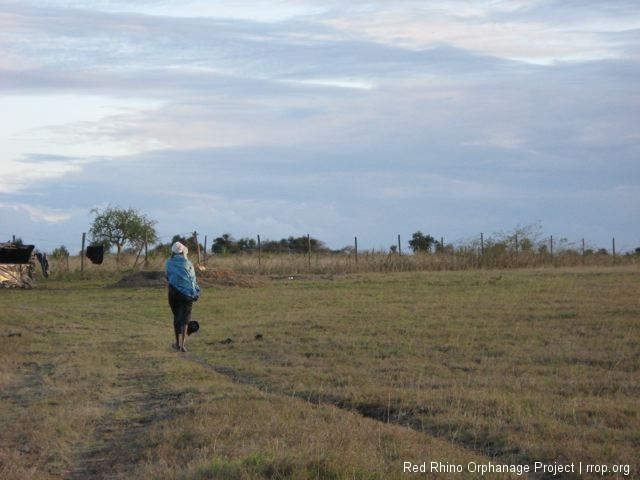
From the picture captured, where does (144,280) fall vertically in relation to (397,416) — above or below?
above

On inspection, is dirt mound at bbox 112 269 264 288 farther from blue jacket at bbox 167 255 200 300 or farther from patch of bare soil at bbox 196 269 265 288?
blue jacket at bbox 167 255 200 300

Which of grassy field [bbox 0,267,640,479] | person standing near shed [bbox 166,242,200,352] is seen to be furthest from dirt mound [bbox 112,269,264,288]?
person standing near shed [bbox 166,242,200,352]

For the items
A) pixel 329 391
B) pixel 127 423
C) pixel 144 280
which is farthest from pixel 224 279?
pixel 127 423

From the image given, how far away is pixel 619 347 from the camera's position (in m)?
14.9

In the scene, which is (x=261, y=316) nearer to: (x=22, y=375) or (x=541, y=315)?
(x=541, y=315)

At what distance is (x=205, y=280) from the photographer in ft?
119

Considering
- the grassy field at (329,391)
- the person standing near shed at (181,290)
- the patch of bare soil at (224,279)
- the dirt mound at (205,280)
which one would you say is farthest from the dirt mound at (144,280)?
the person standing near shed at (181,290)

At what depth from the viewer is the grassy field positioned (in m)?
8.11

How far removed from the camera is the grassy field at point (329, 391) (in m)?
8.11

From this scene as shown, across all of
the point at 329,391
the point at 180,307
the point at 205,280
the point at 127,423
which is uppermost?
the point at 205,280

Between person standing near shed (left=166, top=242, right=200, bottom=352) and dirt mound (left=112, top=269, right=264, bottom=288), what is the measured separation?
18.8m

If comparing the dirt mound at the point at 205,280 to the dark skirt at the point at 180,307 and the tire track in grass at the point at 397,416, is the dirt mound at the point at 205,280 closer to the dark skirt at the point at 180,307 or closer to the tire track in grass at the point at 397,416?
the dark skirt at the point at 180,307

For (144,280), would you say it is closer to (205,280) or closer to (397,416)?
(205,280)

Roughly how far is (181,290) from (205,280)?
19.5m
